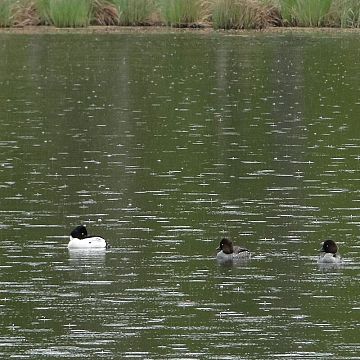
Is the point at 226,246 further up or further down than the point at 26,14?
further down

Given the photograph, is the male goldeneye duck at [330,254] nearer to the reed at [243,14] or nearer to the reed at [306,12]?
the reed at [306,12]

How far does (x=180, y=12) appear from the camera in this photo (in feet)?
167

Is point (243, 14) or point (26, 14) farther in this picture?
point (26, 14)

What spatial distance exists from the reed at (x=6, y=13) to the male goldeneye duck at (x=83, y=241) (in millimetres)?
30220

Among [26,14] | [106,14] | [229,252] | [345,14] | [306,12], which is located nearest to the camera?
[229,252]

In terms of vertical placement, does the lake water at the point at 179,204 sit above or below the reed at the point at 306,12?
below

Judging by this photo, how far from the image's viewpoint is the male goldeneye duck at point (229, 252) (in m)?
19.8

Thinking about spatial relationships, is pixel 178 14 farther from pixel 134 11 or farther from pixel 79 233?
pixel 79 233

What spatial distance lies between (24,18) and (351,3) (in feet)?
31.6

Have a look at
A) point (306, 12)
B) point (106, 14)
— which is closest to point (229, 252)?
point (306, 12)

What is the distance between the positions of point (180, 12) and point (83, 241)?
31052mm

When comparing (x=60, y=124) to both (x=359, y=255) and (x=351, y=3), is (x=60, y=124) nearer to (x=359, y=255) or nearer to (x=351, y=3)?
(x=359, y=255)

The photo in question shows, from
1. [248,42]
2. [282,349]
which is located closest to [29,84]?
[248,42]

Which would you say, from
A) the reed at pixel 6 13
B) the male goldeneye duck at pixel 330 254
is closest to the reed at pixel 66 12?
the reed at pixel 6 13
